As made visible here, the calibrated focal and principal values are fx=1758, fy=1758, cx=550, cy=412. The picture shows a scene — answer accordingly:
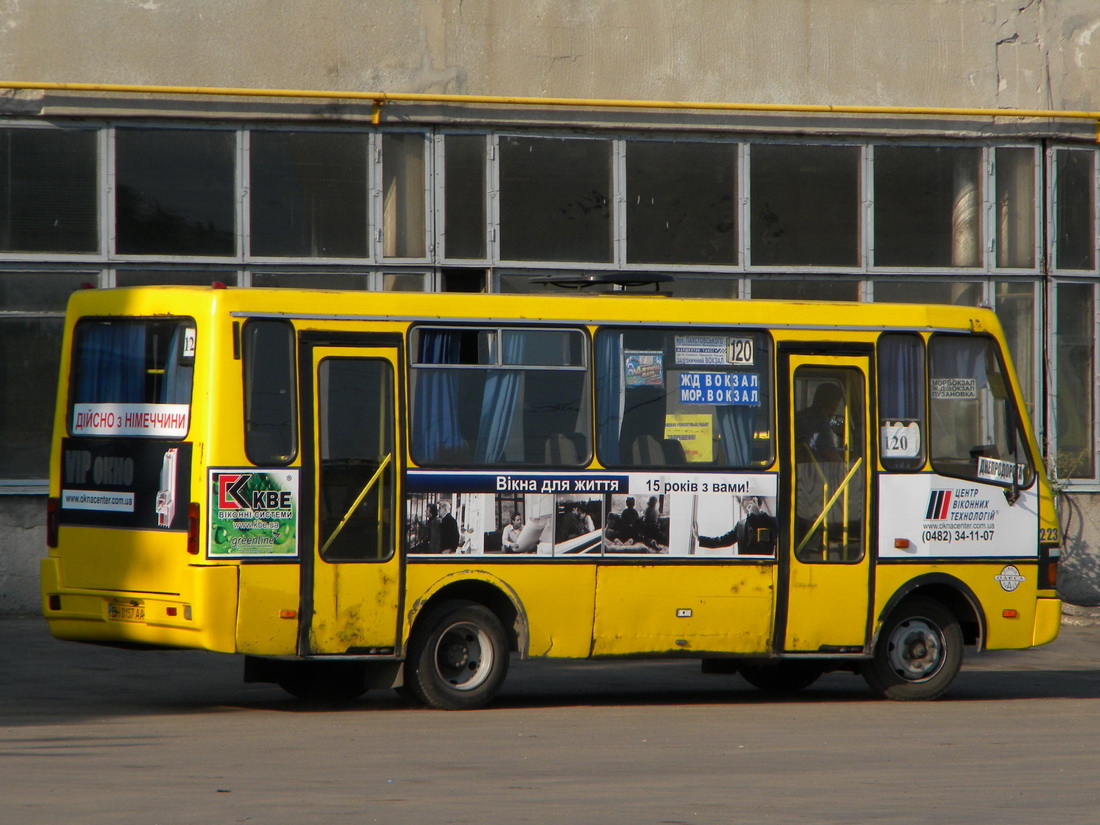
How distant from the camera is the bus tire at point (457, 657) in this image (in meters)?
11.5

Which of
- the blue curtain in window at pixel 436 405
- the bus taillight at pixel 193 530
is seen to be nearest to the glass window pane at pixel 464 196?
the blue curtain in window at pixel 436 405

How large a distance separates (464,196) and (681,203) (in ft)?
7.83

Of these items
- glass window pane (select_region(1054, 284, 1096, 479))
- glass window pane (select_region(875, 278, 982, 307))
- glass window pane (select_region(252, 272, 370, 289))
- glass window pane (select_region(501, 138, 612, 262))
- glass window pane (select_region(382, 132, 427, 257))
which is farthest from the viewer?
glass window pane (select_region(1054, 284, 1096, 479))

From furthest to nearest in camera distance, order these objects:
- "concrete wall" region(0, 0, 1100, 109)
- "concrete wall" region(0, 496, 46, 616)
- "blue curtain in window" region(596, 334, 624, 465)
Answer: "concrete wall" region(0, 0, 1100, 109)
"concrete wall" region(0, 496, 46, 616)
"blue curtain in window" region(596, 334, 624, 465)

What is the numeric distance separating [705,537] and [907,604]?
5.65ft

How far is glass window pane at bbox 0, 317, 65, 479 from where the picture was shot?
57.6ft

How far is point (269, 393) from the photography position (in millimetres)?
11094

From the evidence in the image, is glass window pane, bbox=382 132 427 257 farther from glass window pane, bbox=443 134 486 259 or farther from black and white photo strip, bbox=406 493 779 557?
black and white photo strip, bbox=406 493 779 557

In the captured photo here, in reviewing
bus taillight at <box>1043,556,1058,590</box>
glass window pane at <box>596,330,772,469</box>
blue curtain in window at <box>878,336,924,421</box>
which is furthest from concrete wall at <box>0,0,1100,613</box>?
glass window pane at <box>596,330,772,469</box>

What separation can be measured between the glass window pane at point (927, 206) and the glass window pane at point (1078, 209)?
0.99 meters

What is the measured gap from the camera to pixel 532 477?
1173cm

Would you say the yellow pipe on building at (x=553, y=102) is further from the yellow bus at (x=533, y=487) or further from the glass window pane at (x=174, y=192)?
the yellow bus at (x=533, y=487)

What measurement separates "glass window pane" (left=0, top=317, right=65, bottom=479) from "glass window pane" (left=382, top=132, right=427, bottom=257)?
3.54 m

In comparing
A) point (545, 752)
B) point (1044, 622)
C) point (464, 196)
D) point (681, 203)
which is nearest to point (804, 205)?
point (681, 203)
